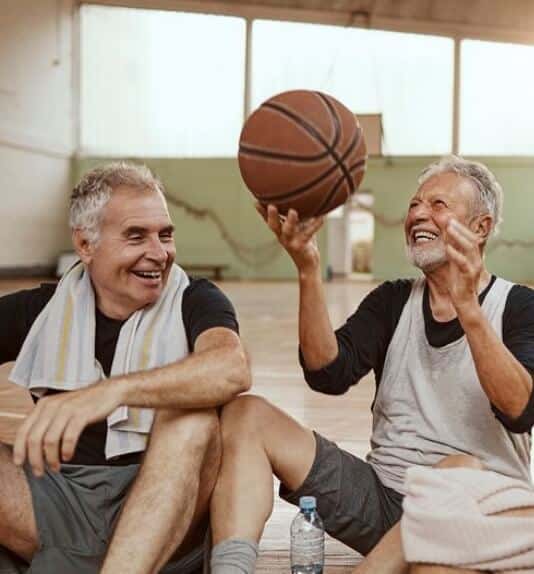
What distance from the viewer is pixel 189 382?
5.88ft

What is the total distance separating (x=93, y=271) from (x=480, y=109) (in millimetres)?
13826

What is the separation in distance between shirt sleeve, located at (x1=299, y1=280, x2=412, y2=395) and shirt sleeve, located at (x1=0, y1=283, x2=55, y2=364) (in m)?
0.66

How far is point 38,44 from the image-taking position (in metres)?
14.4

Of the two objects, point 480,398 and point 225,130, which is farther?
point 225,130

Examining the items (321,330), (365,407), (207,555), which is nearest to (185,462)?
(207,555)

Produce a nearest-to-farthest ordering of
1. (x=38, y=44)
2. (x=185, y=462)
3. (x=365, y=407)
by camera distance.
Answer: (x=185, y=462) < (x=365, y=407) < (x=38, y=44)

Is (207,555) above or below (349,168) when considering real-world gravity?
below

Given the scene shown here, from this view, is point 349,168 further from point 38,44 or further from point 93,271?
point 38,44

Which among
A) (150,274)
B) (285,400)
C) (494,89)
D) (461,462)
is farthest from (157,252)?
(494,89)

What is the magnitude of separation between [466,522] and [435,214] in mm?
758

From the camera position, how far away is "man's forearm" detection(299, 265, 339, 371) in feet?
6.61

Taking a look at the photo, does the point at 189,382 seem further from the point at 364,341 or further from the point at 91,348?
the point at 364,341

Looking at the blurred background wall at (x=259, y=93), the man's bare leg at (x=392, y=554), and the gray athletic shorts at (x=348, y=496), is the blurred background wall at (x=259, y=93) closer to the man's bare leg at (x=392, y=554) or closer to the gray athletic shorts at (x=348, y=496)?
the gray athletic shorts at (x=348, y=496)

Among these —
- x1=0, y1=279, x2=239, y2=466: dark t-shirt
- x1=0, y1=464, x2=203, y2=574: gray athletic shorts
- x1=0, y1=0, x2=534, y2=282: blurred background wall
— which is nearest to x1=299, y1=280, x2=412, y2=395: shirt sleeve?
x1=0, y1=279, x2=239, y2=466: dark t-shirt
